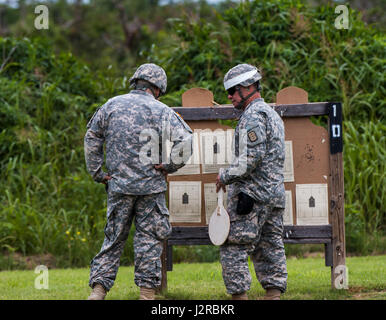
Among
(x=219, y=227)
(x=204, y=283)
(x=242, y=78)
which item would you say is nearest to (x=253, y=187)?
(x=219, y=227)

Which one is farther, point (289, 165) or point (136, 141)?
point (289, 165)

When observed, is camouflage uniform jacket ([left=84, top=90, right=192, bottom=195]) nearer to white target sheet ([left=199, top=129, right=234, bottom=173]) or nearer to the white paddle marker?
the white paddle marker

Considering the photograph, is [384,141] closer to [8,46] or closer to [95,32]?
[8,46]

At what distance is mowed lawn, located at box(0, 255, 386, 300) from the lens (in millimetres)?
5758

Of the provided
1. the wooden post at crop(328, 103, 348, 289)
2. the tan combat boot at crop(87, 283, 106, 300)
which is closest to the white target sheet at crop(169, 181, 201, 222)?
the tan combat boot at crop(87, 283, 106, 300)

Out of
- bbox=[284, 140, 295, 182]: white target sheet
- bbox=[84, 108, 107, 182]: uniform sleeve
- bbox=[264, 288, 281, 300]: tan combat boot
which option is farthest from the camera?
bbox=[284, 140, 295, 182]: white target sheet

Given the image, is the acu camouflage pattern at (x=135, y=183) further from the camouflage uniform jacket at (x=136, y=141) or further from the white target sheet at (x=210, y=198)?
the white target sheet at (x=210, y=198)

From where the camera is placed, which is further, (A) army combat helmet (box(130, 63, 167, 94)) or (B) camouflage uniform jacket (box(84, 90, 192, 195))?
(A) army combat helmet (box(130, 63, 167, 94))

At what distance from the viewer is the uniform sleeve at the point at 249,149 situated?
4.98m

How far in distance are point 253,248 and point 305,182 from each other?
3.47ft

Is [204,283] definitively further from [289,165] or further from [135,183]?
[135,183]

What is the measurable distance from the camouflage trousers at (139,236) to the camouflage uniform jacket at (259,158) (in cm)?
60

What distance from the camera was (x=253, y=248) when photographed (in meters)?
5.21

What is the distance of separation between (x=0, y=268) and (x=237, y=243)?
14.6 feet
